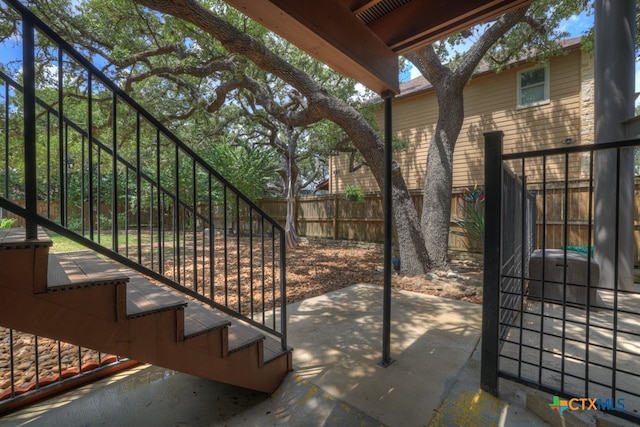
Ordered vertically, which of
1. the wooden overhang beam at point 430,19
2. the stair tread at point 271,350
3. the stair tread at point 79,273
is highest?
the wooden overhang beam at point 430,19

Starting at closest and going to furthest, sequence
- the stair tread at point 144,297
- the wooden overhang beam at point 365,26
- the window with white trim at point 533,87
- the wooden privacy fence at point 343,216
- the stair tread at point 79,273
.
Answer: the stair tread at point 79,273 → the stair tread at point 144,297 → the wooden overhang beam at point 365,26 → the window with white trim at point 533,87 → the wooden privacy fence at point 343,216

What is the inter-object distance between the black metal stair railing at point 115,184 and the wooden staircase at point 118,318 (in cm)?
14

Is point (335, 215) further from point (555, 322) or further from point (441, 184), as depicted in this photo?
point (555, 322)

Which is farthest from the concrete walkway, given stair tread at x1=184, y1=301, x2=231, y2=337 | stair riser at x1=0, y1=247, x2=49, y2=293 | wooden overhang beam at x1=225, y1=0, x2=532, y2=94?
wooden overhang beam at x1=225, y1=0, x2=532, y2=94

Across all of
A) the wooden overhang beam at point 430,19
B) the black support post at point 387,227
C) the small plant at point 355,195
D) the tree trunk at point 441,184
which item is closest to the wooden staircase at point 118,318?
the black support post at point 387,227

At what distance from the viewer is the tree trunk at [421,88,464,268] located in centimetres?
552

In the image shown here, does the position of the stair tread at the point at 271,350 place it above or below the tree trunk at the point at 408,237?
below

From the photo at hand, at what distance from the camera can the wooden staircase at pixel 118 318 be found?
4.18ft

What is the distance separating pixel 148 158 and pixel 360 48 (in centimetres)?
1579

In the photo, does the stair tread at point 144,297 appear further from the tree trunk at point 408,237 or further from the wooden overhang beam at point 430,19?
the tree trunk at point 408,237

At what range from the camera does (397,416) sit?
1800 mm

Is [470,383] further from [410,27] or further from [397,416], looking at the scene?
[410,27]

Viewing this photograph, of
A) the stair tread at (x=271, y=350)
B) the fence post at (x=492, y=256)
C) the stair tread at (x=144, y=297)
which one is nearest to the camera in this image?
the stair tread at (x=144, y=297)

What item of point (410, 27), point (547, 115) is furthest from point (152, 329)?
Result: point (547, 115)
